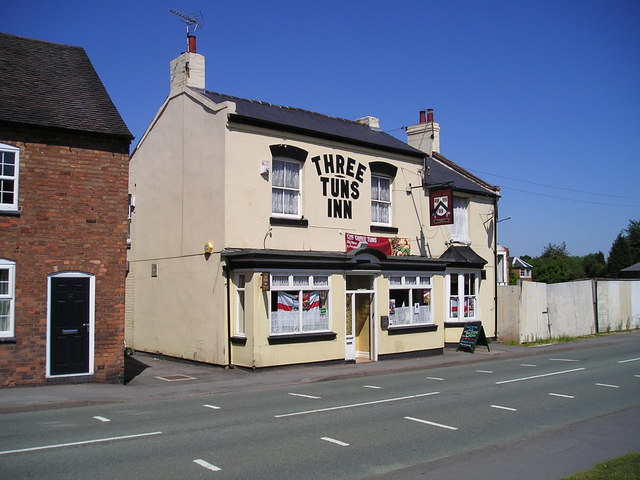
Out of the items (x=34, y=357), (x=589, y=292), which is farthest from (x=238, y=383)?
(x=589, y=292)

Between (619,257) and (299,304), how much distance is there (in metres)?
82.0

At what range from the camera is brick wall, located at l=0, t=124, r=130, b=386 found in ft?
46.0

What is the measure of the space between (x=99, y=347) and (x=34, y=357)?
4.81 feet

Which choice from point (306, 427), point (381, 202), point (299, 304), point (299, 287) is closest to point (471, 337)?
point (381, 202)

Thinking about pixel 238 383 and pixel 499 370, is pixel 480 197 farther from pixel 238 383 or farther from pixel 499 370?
pixel 238 383

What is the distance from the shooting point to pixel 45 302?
1430cm

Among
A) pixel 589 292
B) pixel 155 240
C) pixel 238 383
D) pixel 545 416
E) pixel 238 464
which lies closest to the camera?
pixel 238 464

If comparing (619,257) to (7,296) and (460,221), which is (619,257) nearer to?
(460,221)

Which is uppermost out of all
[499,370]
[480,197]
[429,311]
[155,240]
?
[480,197]

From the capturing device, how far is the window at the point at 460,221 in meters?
26.2

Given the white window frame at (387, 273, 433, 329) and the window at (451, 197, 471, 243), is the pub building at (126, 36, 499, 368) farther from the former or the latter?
the window at (451, 197, 471, 243)

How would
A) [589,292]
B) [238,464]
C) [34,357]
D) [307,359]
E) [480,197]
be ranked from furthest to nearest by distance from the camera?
[589,292] → [480,197] → [307,359] → [34,357] → [238,464]

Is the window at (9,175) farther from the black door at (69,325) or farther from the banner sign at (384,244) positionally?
the banner sign at (384,244)

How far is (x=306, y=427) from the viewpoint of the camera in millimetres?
10250
